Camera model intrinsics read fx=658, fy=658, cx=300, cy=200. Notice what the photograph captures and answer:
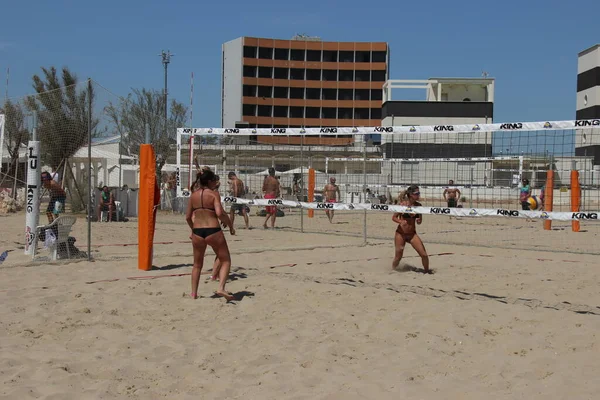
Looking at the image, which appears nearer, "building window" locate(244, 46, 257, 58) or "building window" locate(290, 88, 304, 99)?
"building window" locate(244, 46, 257, 58)

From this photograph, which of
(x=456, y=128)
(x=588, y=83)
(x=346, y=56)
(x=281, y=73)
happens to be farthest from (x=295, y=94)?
(x=456, y=128)

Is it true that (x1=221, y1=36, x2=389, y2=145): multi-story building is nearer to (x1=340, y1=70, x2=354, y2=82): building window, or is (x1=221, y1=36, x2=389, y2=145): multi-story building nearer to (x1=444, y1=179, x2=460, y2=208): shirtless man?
(x1=340, y1=70, x2=354, y2=82): building window

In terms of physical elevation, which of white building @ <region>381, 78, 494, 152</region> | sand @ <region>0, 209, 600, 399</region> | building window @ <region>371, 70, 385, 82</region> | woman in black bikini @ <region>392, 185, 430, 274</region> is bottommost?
sand @ <region>0, 209, 600, 399</region>

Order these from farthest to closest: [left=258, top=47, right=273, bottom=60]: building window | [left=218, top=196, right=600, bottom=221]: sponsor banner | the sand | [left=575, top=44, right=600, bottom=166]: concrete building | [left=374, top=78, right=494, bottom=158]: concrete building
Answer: [left=258, top=47, right=273, bottom=60]: building window
[left=374, top=78, right=494, bottom=158]: concrete building
[left=575, top=44, right=600, bottom=166]: concrete building
[left=218, top=196, right=600, bottom=221]: sponsor banner
the sand

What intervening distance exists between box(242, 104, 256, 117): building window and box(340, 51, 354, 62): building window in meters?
10.3

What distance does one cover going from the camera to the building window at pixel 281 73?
6675cm

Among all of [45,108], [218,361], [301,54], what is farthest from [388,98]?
[218,361]

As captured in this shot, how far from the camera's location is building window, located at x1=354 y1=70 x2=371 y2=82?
2618 inches

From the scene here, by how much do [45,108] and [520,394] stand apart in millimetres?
7871

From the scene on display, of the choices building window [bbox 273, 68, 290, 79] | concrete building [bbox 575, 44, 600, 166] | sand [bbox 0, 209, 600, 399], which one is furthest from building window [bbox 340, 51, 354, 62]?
sand [bbox 0, 209, 600, 399]

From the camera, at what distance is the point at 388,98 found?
50.9 meters

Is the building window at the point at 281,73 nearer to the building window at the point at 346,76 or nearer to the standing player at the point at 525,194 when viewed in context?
the building window at the point at 346,76

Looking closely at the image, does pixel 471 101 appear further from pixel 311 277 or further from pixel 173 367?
pixel 173 367

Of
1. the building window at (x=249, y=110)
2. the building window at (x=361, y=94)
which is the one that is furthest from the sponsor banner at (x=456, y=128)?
the building window at (x=361, y=94)
